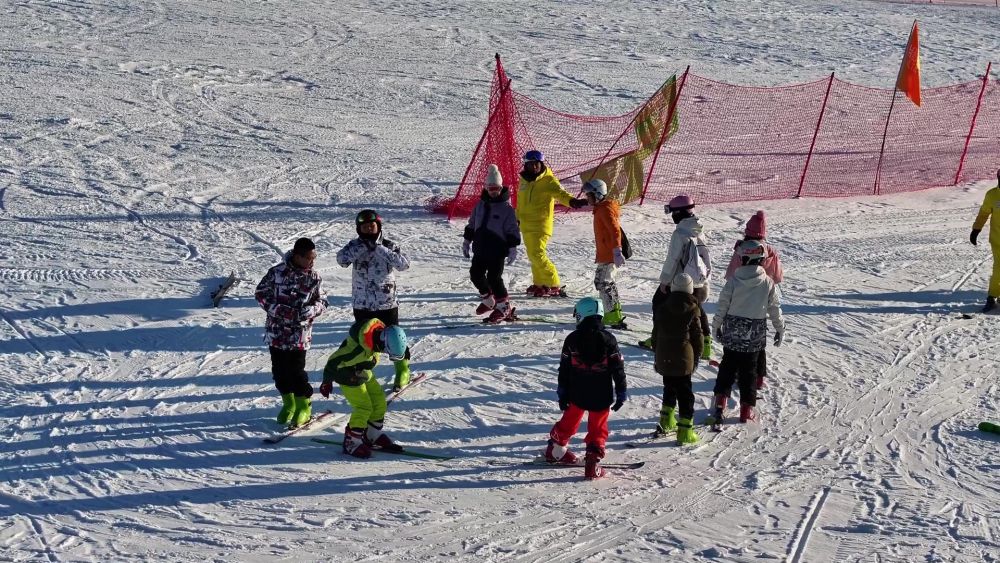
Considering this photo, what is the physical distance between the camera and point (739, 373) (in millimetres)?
8992

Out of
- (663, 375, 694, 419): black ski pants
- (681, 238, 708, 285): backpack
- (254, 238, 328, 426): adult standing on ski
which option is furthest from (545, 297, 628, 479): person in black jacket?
(254, 238, 328, 426): adult standing on ski

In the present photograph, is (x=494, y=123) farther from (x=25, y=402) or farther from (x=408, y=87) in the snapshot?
(x=25, y=402)

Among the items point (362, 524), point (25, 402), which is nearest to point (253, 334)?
point (25, 402)

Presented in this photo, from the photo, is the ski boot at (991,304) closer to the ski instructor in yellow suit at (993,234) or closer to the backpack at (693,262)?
the ski instructor in yellow suit at (993,234)

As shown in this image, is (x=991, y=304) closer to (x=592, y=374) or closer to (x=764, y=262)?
(x=764, y=262)

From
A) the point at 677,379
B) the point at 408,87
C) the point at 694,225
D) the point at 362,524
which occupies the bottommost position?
the point at 362,524

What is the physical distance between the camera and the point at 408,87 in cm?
2081

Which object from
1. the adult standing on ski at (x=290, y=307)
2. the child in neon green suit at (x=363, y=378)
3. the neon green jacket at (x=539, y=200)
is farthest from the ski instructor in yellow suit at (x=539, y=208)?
the child in neon green suit at (x=363, y=378)

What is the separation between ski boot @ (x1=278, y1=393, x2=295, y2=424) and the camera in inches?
343

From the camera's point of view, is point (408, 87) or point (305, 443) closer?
point (305, 443)

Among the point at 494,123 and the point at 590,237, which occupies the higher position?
the point at 494,123

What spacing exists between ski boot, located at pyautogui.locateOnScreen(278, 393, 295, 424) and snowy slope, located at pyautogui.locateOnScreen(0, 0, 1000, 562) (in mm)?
144

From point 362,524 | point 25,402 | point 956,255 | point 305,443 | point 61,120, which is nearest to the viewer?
point 362,524

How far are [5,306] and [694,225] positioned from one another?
6418 millimetres
